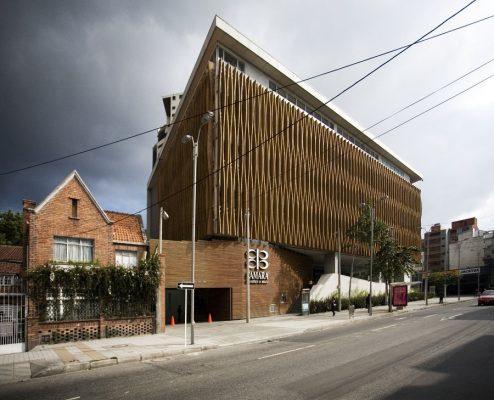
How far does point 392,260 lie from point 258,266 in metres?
13.4

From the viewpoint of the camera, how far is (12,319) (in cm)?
1686

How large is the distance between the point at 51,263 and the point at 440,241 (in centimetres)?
14054

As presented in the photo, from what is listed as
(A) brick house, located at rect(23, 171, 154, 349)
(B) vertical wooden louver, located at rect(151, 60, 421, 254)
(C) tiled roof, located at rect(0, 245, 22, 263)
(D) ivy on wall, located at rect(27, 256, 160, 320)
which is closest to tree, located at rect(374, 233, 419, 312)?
(B) vertical wooden louver, located at rect(151, 60, 421, 254)

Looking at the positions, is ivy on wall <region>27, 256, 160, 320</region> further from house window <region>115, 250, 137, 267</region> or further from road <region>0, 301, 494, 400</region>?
road <region>0, 301, 494, 400</region>

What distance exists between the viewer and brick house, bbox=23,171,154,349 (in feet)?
61.7

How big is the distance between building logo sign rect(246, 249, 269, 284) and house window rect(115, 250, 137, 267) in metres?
10.1

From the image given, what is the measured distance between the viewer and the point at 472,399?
26.8ft

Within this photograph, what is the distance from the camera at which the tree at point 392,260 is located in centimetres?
3931

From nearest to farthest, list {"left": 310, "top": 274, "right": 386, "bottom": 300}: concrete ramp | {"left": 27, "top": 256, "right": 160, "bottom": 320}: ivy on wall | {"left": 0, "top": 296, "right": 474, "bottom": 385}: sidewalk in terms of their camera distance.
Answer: {"left": 0, "top": 296, "right": 474, "bottom": 385}: sidewalk < {"left": 27, "top": 256, "right": 160, "bottom": 320}: ivy on wall < {"left": 310, "top": 274, "right": 386, "bottom": 300}: concrete ramp

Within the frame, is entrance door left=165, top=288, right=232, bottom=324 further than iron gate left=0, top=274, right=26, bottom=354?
Yes

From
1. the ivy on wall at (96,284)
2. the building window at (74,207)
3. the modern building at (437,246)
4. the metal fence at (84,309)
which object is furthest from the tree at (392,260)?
the modern building at (437,246)

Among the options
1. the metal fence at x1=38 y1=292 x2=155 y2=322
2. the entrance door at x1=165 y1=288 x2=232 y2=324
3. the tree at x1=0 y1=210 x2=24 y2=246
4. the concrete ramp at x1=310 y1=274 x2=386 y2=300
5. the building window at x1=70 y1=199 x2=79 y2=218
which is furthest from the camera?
the tree at x1=0 y1=210 x2=24 y2=246

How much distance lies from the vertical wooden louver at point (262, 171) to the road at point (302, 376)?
17.0 metres

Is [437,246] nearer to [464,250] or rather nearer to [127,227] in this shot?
[464,250]
